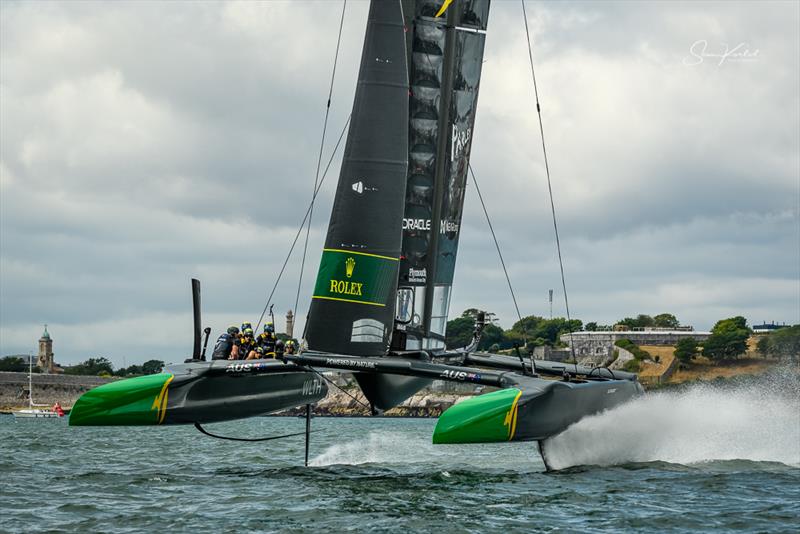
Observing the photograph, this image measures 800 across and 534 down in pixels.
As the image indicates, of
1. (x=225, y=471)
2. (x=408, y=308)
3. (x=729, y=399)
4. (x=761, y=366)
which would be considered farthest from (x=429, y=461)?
(x=761, y=366)

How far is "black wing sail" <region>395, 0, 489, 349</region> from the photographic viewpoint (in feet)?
47.1

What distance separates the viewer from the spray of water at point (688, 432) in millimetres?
12711

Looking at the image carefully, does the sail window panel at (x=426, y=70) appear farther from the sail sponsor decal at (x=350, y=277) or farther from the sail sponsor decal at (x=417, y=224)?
the sail sponsor decal at (x=350, y=277)

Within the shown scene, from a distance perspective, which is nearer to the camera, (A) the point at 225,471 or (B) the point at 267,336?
(A) the point at 225,471

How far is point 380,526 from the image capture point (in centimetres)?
852

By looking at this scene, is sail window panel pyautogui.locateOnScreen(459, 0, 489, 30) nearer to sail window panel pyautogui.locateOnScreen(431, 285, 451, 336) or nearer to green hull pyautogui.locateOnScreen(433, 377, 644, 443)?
sail window panel pyautogui.locateOnScreen(431, 285, 451, 336)

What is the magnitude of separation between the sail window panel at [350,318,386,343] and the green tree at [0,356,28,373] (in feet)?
288

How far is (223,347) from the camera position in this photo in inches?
538

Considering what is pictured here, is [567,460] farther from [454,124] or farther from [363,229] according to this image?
[454,124]

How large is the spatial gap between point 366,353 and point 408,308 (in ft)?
4.85

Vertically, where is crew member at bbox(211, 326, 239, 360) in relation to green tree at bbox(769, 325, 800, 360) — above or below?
below

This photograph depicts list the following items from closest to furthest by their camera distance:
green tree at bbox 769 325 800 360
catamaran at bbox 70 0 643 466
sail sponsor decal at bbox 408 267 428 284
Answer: catamaran at bbox 70 0 643 466 < sail sponsor decal at bbox 408 267 428 284 < green tree at bbox 769 325 800 360

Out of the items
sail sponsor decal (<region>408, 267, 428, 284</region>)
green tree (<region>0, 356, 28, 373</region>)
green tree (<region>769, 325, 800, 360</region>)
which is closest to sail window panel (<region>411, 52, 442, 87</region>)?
sail sponsor decal (<region>408, 267, 428, 284</region>)

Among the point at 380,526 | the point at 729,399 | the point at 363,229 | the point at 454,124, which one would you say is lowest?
the point at 380,526
